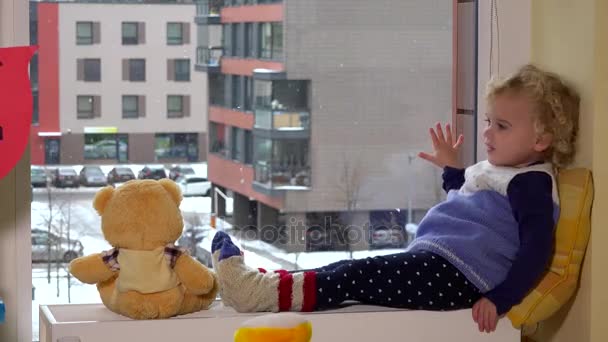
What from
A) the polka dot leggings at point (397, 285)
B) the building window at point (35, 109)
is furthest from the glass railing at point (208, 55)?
the polka dot leggings at point (397, 285)

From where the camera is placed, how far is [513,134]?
2133mm

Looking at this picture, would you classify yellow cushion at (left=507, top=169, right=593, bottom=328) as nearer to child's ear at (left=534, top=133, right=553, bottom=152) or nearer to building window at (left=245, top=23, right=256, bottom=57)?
child's ear at (left=534, top=133, right=553, bottom=152)

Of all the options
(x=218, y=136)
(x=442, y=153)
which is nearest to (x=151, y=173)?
(x=218, y=136)

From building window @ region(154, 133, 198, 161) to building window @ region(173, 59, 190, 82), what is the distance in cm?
12

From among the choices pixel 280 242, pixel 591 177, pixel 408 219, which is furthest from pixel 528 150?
pixel 280 242

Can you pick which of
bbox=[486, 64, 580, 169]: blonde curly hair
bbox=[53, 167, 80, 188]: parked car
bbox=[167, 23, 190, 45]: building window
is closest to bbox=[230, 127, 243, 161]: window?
bbox=[167, 23, 190, 45]: building window

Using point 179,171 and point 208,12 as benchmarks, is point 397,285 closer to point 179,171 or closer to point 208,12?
point 179,171

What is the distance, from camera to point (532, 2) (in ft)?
7.66

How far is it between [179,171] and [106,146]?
17 centimetres

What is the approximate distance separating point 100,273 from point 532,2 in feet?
3.51

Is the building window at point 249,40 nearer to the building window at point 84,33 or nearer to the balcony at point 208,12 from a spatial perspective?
the balcony at point 208,12

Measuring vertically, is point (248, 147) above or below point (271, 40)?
below

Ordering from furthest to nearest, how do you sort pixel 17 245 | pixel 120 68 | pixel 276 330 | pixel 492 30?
pixel 492 30, pixel 120 68, pixel 17 245, pixel 276 330

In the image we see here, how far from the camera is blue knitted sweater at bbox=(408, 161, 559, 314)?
2035 millimetres
